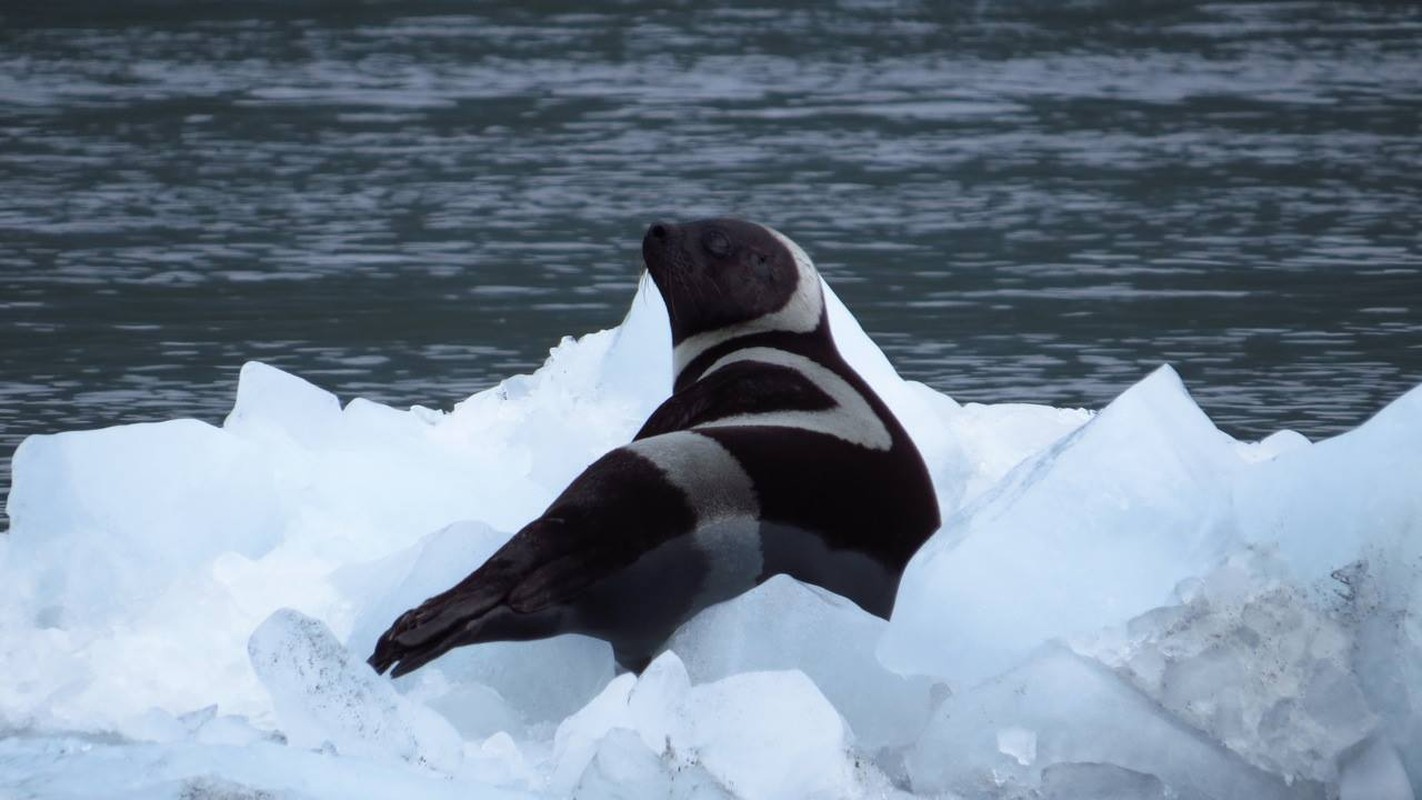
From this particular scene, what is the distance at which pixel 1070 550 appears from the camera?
372 cm

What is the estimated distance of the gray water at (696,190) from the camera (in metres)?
8.27

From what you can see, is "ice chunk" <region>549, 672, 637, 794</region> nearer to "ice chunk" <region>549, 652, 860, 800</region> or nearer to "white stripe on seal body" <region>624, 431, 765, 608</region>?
"ice chunk" <region>549, 652, 860, 800</region>

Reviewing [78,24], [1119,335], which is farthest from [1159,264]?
[78,24]

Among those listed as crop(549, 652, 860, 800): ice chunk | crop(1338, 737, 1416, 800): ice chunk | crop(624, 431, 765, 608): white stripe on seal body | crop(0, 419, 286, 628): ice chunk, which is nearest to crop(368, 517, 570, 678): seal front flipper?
crop(624, 431, 765, 608): white stripe on seal body

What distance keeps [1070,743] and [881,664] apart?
422 mm

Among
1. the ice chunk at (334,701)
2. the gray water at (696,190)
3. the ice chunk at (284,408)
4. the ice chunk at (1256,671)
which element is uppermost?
the ice chunk at (1256,671)

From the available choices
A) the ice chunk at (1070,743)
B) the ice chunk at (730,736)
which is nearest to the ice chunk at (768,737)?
the ice chunk at (730,736)

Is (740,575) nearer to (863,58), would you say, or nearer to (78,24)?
(863,58)

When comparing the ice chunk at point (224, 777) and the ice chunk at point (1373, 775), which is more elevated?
the ice chunk at point (1373, 775)

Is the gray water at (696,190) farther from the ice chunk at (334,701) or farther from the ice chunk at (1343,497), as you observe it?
the ice chunk at (334,701)

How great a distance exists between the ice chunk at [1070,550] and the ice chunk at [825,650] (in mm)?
146

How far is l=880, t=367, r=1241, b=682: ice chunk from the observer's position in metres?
3.64

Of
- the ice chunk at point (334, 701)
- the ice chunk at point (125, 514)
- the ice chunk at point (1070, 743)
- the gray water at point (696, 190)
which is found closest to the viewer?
the ice chunk at point (1070, 743)

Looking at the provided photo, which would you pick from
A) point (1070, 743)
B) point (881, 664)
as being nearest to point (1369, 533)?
point (1070, 743)
